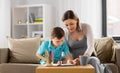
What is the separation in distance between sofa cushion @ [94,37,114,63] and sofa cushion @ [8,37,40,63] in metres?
0.88

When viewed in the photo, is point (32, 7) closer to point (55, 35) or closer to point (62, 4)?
point (62, 4)

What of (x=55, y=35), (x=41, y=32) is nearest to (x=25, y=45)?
(x=55, y=35)

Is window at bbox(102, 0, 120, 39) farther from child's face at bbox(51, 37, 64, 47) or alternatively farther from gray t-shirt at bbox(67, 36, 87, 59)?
child's face at bbox(51, 37, 64, 47)

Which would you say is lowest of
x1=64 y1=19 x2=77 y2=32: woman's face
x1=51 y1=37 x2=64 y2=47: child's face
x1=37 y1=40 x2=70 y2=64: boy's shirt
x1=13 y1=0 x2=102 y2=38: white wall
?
x1=37 y1=40 x2=70 y2=64: boy's shirt

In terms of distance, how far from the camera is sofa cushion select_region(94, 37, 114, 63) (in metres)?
3.38

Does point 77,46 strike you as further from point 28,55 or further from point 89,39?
point 28,55

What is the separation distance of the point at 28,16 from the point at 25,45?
153 centimetres

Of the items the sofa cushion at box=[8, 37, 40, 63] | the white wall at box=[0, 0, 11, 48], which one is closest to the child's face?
the sofa cushion at box=[8, 37, 40, 63]

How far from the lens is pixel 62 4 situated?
4.89m

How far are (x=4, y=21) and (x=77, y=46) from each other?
2.49 metres

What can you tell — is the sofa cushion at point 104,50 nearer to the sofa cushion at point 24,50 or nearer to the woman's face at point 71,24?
the woman's face at point 71,24

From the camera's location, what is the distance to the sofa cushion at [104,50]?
3.38 metres

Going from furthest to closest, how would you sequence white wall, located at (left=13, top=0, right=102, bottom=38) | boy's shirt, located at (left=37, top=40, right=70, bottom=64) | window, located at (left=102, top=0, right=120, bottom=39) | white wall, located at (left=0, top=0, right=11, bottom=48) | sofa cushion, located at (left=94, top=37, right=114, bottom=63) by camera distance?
white wall, located at (left=0, top=0, right=11, bottom=48) < window, located at (left=102, top=0, right=120, bottom=39) < white wall, located at (left=13, top=0, right=102, bottom=38) < sofa cushion, located at (left=94, top=37, right=114, bottom=63) < boy's shirt, located at (left=37, top=40, right=70, bottom=64)

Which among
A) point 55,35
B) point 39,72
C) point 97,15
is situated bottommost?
point 39,72
